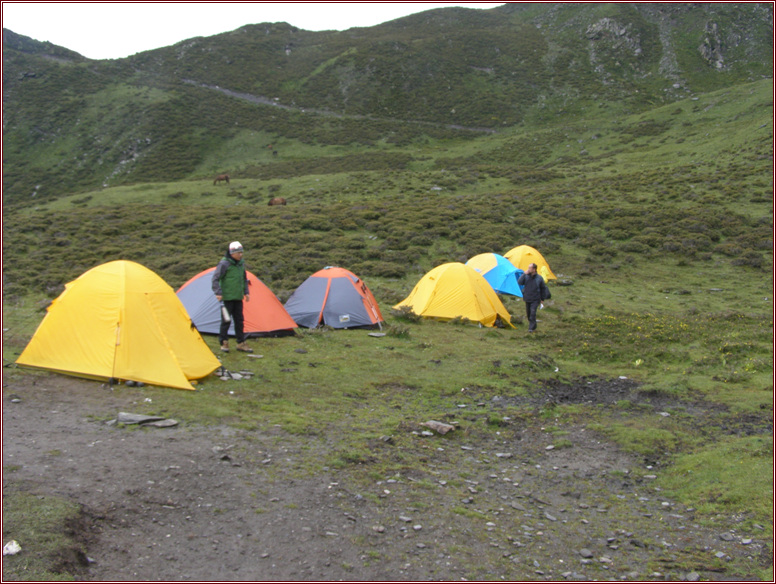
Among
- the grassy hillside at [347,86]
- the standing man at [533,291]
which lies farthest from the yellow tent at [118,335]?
the grassy hillside at [347,86]

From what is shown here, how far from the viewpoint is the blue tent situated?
21688 mm

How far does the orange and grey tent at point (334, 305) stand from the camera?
51.3ft

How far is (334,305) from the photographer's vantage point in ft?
51.6

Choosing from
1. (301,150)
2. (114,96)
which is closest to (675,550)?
(301,150)

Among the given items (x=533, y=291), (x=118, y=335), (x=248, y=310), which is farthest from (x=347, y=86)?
(x=118, y=335)

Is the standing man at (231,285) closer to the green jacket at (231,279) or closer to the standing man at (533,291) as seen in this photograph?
the green jacket at (231,279)

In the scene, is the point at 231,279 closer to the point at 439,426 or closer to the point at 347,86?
the point at 439,426

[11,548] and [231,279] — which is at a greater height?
[231,279]

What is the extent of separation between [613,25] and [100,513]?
117 metres

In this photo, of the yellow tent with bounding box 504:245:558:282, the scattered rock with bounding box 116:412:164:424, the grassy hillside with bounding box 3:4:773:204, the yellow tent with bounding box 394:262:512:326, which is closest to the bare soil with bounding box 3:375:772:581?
the scattered rock with bounding box 116:412:164:424

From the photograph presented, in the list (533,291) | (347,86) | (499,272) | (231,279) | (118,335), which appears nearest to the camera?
(118,335)

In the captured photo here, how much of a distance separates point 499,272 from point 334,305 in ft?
28.2

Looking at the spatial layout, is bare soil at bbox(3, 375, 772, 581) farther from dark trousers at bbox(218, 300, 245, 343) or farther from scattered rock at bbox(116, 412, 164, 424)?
dark trousers at bbox(218, 300, 245, 343)

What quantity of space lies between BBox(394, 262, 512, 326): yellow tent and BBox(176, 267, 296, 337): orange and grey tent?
4.91 m
